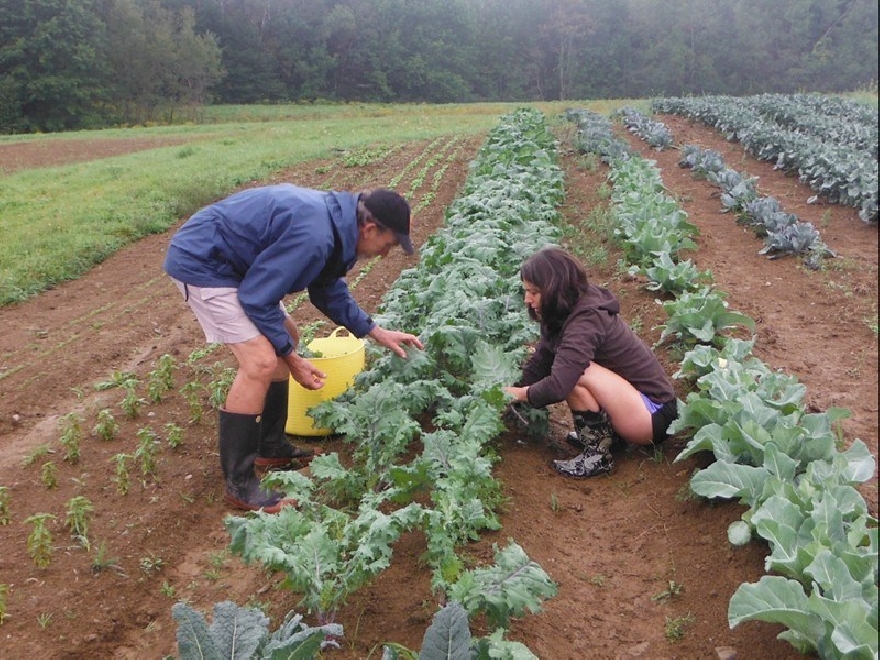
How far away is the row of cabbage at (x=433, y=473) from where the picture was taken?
258 cm

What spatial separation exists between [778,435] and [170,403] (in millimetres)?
4042

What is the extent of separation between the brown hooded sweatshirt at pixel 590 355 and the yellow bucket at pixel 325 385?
116cm

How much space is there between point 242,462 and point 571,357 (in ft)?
5.94

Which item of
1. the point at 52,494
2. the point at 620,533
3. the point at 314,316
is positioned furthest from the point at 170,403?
the point at 620,533

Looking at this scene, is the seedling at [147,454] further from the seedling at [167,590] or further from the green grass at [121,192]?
the green grass at [121,192]

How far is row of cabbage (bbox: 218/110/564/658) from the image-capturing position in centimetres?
258

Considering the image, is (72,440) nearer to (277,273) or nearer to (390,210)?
(277,273)

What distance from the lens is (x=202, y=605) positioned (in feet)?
10.9

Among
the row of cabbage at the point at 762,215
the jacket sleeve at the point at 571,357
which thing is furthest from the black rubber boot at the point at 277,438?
the row of cabbage at the point at 762,215

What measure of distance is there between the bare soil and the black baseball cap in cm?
149

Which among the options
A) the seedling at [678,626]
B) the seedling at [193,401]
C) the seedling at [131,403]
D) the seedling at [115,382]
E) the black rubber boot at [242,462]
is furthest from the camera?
the seedling at [115,382]

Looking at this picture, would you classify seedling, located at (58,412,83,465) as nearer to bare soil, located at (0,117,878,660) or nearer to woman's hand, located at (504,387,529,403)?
bare soil, located at (0,117,878,660)

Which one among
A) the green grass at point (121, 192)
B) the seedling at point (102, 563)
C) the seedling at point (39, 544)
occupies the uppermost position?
the seedling at point (39, 544)

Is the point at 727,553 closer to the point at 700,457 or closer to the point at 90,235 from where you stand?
the point at 700,457
